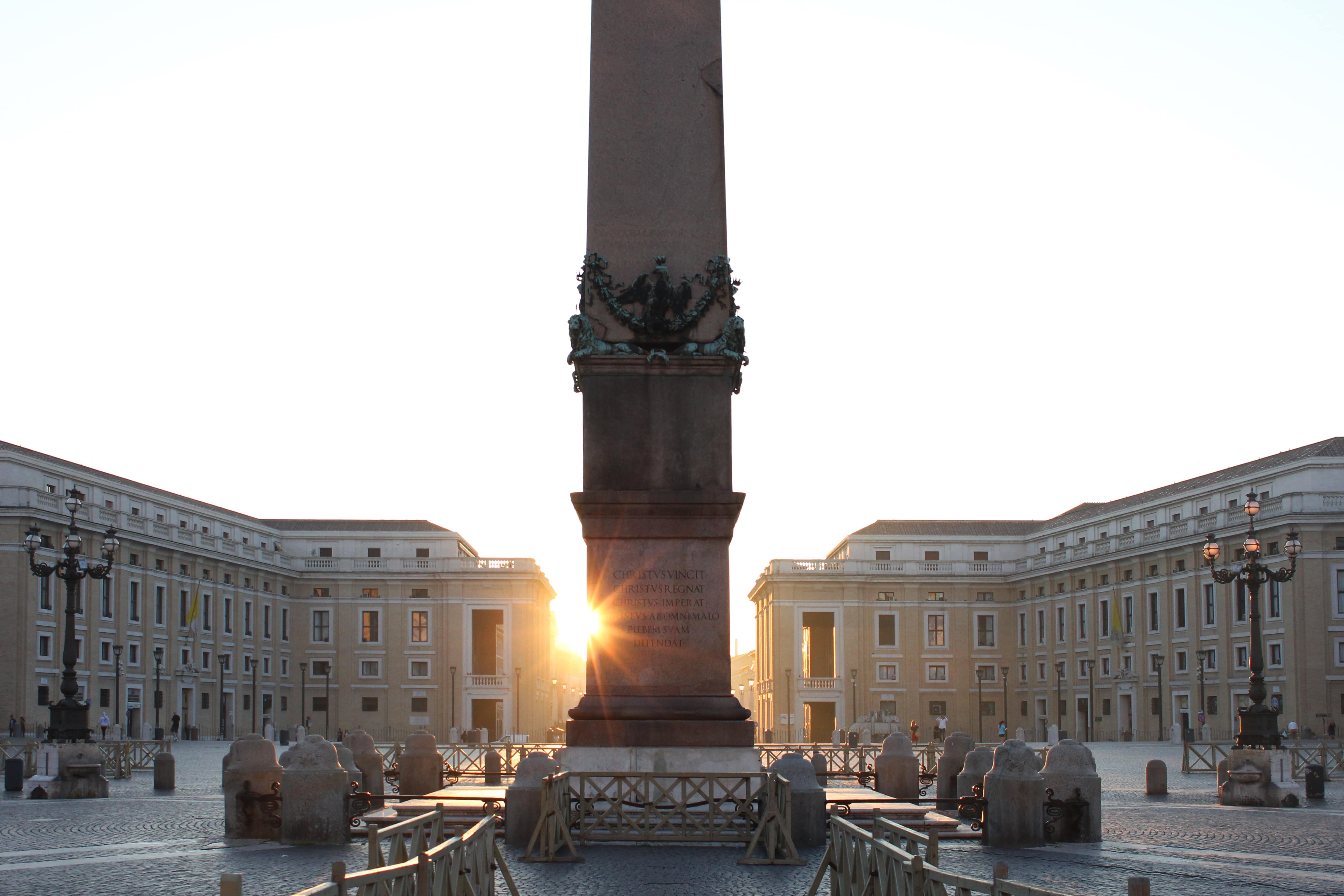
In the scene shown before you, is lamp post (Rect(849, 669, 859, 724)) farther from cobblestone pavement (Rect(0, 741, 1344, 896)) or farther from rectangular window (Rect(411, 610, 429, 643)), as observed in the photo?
cobblestone pavement (Rect(0, 741, 1344, 896))

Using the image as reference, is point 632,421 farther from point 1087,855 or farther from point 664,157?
point 1087,855

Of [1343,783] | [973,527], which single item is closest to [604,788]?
[1343,783]

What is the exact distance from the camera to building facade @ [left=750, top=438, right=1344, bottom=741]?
→ 72.6 meters

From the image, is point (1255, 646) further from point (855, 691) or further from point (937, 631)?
point (937, 631)

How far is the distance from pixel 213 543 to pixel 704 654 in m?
85.0

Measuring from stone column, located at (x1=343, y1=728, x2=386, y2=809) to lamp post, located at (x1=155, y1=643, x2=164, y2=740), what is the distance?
169 feet

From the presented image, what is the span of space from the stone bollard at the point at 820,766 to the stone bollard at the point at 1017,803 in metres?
6.52

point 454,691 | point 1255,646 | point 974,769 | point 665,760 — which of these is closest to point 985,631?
point 454,691

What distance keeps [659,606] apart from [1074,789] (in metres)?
5.00

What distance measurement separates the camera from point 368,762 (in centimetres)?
2359

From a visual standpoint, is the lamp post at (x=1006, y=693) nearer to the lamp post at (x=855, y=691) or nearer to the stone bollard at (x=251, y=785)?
the lamp post at (x=855, y=691)

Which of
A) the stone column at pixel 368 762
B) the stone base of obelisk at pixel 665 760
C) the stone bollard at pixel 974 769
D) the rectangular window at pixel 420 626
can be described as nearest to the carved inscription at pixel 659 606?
the stone base of obelisk at pixel 665 760

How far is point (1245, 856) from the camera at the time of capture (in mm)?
15828

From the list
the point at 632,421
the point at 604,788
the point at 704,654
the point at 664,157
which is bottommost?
the point at 604,788
